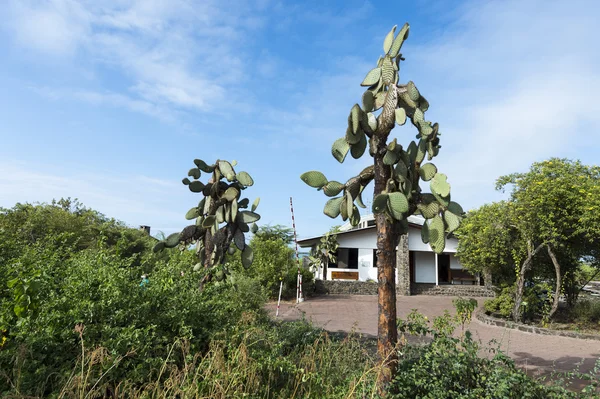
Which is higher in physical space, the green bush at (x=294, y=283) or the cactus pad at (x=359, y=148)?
the cactus pad at (x=359, y=148)

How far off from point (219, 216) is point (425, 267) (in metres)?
22.9

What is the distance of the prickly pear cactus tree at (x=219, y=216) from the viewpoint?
662cm

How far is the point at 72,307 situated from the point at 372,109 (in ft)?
12.1

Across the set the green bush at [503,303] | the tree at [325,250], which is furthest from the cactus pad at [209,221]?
the tree at [325,250]

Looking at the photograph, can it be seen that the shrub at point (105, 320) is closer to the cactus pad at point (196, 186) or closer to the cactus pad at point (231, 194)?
the cactus pad at point (231, 194)

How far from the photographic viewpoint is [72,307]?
3609mm

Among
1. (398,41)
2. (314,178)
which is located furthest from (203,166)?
(398,41)

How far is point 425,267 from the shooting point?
26828mm

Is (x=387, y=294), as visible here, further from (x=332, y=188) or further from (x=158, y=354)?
(x=158, y=354)

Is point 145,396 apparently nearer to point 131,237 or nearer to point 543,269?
point 543,269

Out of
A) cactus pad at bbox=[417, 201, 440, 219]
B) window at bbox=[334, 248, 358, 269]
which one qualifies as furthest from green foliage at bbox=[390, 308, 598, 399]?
window at bbox=[334, 248, 358, 269]

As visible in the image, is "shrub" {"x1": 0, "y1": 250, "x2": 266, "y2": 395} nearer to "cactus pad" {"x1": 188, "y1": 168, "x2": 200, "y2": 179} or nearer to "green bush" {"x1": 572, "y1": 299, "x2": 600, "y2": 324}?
"cactus pad" {"x1": 188, "y1": 168, "x2": 200, "y2": 179}

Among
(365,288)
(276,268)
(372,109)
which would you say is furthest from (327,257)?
(372,109)

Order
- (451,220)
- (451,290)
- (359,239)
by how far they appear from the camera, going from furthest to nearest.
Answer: (359,239), (451,290), (451,220)
